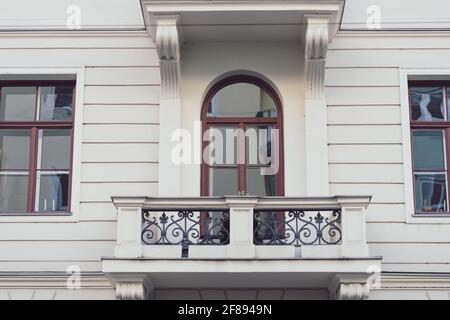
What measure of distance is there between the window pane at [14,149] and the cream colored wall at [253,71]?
2.36m

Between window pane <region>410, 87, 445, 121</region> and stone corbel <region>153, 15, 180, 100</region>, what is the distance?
3.49 metres

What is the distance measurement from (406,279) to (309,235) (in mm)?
1596

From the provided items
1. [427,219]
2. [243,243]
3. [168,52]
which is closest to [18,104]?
[168,52]

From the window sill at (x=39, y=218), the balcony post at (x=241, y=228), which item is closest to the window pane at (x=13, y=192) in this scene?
the window sill at (x=39, y=218)

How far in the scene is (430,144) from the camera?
13422mm

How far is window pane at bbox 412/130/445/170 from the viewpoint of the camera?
13.3 metres

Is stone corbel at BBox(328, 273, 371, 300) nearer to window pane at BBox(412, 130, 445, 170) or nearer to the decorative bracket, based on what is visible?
window pane at BBox(412, 130, 445, 170)

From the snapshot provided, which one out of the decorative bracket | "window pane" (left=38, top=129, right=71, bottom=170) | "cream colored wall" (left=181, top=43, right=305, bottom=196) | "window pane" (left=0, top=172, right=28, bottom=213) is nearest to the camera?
the decorative bracket

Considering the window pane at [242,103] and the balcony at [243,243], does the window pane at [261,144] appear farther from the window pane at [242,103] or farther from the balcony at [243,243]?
the balcony at [243,243]

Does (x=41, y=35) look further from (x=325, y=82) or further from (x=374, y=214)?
(x=374, y=214)

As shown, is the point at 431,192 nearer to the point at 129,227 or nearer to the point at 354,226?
the point at 354,226

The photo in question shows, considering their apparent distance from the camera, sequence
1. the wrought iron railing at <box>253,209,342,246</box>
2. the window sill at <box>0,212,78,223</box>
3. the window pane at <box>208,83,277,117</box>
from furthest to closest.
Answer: the window pane at <box>208,83,277,117</box>, the window sill at <box>0,212,78,223</box>, the wrought iron railing at <box>253,209,342,246</box>

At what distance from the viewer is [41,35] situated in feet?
44.7

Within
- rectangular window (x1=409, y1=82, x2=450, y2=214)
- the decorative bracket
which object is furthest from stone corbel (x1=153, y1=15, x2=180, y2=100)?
rectangular window (x1=409, y1=82, x2=450, y2=214)
